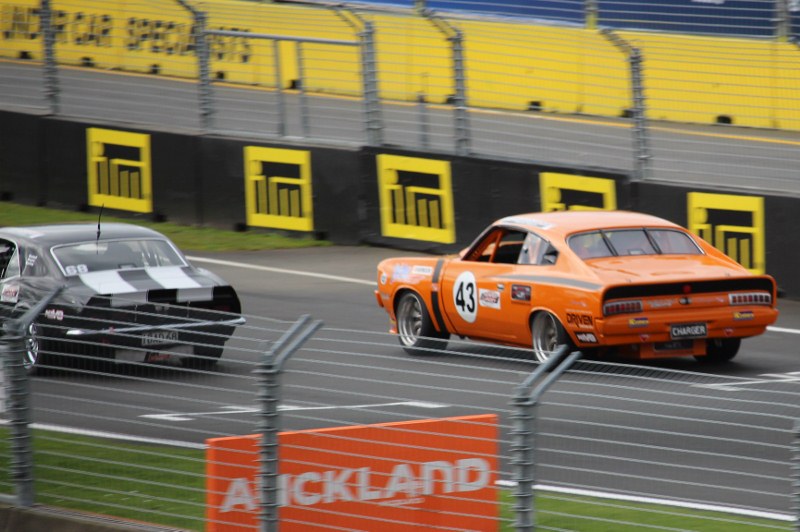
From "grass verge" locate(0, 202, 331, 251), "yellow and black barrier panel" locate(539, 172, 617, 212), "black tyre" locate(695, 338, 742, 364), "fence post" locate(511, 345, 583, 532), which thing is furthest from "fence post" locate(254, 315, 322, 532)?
"grass verge" locate(0, 202, 331, 251)

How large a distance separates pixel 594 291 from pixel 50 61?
12.6 meters

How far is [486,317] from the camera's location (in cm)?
1358

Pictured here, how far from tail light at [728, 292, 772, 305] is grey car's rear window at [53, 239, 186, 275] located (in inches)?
185

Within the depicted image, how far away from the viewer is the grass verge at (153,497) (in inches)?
299

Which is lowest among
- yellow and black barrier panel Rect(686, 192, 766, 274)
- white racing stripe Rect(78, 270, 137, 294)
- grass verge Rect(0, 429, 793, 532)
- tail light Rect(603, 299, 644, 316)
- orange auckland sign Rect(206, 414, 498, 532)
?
yellow and black barrier panel Rect(686, 192, 766, 274)

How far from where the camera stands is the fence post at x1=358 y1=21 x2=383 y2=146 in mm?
19922

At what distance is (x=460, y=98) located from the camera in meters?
19.3

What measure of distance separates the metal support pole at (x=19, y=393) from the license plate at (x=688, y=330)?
6186mm

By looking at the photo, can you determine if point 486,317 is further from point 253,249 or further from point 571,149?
point 253,249

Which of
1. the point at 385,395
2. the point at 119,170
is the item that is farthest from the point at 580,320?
the point at 119,170

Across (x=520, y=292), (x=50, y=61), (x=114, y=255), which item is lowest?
(x=520, y=292)

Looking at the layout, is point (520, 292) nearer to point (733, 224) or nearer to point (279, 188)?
point (733, 224)

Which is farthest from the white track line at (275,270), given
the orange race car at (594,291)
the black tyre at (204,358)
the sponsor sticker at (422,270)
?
the black tyre at (204,358)

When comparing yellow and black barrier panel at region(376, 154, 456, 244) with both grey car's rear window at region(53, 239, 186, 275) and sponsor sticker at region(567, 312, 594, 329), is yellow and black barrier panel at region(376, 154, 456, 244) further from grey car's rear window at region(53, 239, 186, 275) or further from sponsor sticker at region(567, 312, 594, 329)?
sponsor sticker at region(567, 312, 594, 329)
